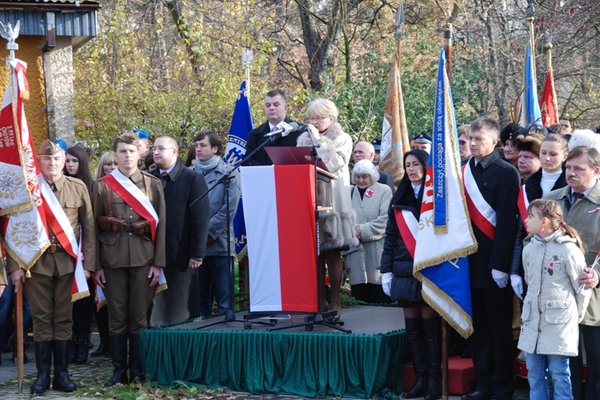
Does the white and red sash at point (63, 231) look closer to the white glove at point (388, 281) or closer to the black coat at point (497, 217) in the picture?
the white glove at point (388, 281)

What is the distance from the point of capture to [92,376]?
26.8ft

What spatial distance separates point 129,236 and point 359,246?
2.10 metres

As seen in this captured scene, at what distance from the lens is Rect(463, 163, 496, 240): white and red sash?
673 centimetres

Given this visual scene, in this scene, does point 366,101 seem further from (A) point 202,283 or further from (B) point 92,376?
(B) point 92,376

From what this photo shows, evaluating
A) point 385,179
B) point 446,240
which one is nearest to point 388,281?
point 446,240

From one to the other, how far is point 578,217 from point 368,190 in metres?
3.05

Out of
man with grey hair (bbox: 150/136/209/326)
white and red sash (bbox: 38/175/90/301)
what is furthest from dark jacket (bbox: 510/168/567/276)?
white and red sash (bbox: 38/175/90/301)

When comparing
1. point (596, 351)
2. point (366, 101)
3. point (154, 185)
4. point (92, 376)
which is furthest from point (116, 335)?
point (366, 101)

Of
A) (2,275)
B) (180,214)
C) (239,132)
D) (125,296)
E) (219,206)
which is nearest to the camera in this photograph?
(2,275)

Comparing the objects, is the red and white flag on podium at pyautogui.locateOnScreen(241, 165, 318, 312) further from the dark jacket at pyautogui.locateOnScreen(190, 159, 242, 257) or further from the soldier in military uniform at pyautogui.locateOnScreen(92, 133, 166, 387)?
the dark jacket at pyautogui.locateOnScreen(190, 159, 242, 257)

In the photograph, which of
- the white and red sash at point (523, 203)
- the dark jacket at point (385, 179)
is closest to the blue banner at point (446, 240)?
the white and red sash at point (523, 203)

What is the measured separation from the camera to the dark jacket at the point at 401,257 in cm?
696

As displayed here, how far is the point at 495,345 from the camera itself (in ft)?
22.1

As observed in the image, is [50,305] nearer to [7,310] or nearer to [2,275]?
[2,275]
